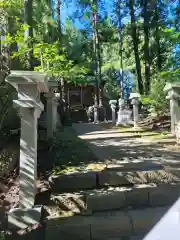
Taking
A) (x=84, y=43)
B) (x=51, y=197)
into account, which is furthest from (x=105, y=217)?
(x=84, y=43)

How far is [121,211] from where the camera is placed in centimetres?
307

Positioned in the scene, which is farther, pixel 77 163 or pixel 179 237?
pixel 77 163

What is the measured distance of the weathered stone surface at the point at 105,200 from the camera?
3100mm

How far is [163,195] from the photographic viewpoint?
10.6 feet

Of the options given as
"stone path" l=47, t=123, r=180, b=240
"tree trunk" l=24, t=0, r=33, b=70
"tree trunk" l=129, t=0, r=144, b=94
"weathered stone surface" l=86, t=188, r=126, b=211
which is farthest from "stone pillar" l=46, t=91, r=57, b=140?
"tree trunk" l=129, t=0, r=144, b=94

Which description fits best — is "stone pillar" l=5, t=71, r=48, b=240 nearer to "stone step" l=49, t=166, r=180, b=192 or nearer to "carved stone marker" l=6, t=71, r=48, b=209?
"carved stone marker" l=6, t=71, r=48, b=209

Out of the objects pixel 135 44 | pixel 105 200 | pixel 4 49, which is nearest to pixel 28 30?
pixel 4 49

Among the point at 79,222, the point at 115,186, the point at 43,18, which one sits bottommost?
the point at 79,222

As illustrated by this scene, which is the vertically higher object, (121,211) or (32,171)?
(32,171)

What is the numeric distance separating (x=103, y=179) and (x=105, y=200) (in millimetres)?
→ 365

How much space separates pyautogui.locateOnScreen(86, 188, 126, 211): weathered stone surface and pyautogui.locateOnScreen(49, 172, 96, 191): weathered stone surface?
0.21 meters

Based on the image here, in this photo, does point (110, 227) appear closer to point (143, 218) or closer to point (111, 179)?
point (143, 218)

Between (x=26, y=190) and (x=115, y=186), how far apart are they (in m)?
1.10

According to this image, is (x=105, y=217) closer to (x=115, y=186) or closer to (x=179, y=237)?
(x=115, y=186)
